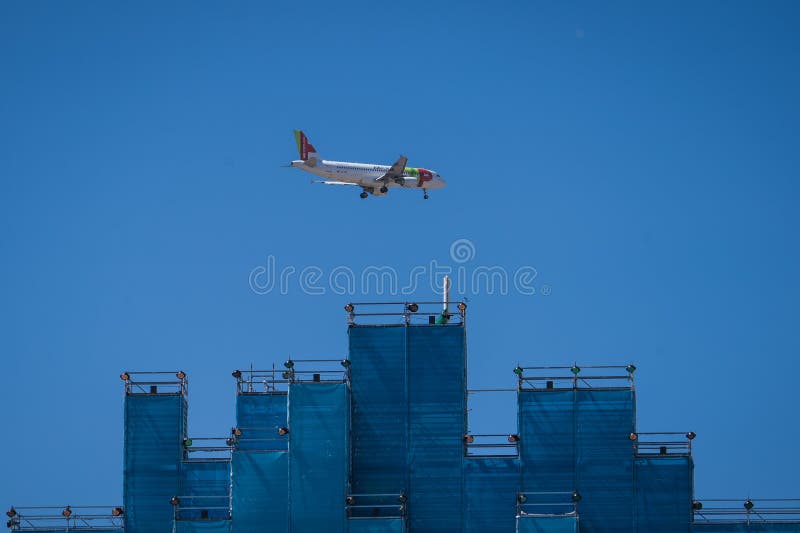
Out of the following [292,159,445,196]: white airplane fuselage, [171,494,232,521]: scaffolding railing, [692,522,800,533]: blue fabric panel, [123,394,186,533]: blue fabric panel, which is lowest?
[692,522,800,533]: blue fabric panel

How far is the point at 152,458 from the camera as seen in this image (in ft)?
221

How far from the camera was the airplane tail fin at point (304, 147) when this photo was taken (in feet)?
455

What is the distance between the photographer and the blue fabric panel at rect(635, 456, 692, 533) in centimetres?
6550

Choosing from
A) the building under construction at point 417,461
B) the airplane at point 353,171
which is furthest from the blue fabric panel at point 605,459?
the airplane at point 353,171

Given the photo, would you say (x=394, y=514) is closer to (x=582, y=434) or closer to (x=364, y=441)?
(x=364, y=441)

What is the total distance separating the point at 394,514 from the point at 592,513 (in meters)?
9.77

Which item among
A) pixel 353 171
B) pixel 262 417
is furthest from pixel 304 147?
pixel 262 417

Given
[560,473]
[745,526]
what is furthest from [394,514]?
[745,526]

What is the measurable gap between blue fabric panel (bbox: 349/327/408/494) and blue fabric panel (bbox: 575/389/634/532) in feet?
29.1

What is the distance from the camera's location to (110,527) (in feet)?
220

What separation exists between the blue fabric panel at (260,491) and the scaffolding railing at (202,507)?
1.14 m

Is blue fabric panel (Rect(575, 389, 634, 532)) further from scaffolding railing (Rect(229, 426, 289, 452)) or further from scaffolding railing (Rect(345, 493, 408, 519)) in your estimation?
scaffolding railing (Rect(229, 426, 289, 452))

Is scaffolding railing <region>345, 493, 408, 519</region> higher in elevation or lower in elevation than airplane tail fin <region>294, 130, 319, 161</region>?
lower

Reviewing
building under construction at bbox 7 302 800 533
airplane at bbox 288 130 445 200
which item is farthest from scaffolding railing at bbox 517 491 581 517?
airplane at bbox 288 130 445 200
